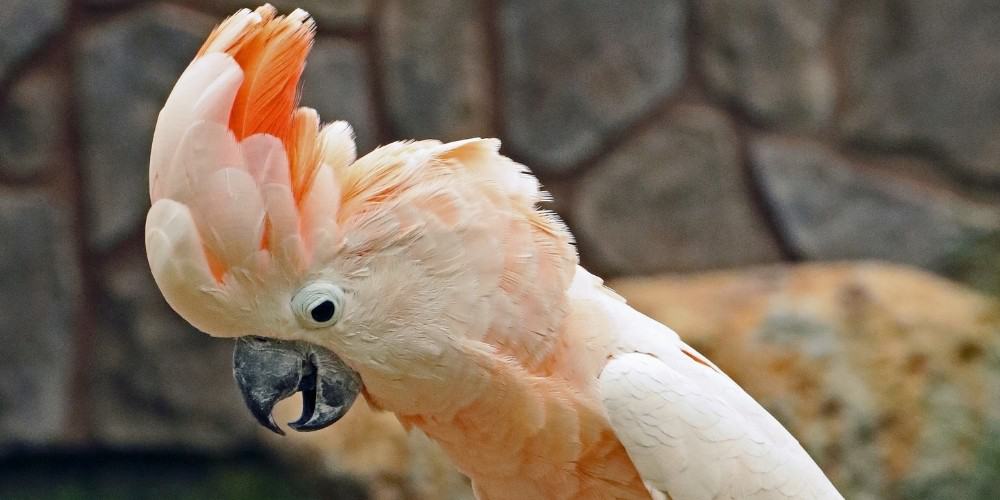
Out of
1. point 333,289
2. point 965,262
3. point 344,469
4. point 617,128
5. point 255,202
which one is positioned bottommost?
point 344,469

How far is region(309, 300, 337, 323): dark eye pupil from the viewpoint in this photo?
142cm

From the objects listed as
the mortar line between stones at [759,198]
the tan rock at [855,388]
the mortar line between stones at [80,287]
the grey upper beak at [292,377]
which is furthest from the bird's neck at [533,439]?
the mortar line between stones at [80,287]

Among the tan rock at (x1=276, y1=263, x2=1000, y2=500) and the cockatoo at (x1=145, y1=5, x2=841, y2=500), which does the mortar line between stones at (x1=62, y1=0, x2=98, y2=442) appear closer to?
the tan rock at (x1=276, y1=263, x2=1000, y2=500)

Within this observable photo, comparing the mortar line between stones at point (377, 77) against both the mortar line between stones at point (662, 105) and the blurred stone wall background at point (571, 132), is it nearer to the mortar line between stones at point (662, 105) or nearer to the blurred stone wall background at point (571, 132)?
the blurred stone wall background at point (571, 132)

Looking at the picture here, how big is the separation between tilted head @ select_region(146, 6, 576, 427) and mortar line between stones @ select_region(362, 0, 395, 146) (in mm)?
2456

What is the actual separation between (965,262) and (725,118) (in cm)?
104

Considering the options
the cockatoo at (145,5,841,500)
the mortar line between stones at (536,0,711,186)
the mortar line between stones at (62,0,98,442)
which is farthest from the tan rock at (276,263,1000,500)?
the cockatoo at (145,5,841,500)

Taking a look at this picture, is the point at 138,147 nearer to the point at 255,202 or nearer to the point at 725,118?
the point at 725,118

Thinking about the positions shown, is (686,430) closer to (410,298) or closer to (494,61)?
(410,298)

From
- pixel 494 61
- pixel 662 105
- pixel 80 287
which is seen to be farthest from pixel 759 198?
pixel 80 287

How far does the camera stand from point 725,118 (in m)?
3.98

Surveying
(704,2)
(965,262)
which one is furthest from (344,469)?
(965,262)

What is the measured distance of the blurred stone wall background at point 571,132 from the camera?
3.86 metres

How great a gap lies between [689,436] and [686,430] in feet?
0.04
